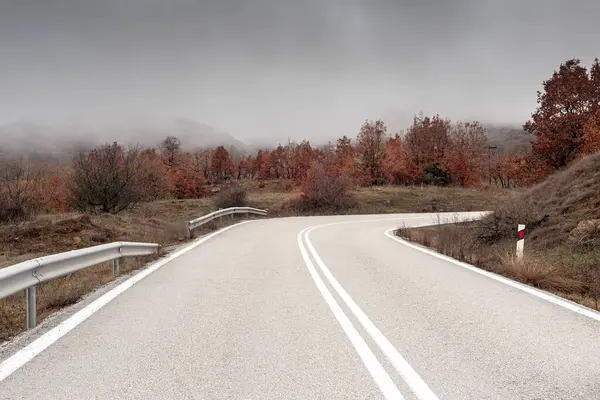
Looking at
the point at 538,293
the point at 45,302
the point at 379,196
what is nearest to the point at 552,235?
the point at 538,293

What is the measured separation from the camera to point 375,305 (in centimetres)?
649

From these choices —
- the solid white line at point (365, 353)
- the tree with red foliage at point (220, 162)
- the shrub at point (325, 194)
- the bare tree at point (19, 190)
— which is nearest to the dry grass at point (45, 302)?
the solid white line at point (365, 353)

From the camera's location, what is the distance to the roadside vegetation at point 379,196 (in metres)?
10.6

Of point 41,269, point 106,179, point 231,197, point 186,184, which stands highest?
point 106,179

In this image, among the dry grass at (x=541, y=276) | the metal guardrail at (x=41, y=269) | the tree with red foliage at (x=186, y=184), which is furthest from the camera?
the tree with red foliage at (x=186, y=184)

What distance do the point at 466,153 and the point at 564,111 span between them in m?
33.2

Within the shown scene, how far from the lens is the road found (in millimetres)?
3602

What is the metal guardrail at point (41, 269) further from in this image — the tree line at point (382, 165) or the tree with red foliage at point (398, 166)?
the tree with red foliage at point (398, 166)

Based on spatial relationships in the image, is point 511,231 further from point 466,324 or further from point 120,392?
point 120,392

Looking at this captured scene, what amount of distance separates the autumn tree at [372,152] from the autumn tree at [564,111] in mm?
24999

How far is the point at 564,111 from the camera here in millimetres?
30438

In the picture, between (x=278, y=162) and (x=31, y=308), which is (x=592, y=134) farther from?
(x=278, y=162)

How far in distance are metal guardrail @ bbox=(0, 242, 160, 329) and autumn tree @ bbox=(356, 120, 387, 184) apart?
1928 inches

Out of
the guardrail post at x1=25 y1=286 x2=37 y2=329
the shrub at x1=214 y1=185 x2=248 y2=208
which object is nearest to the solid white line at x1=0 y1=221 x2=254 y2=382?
the guardrail post at x1=25 y1=286 x2=37 y2=329
